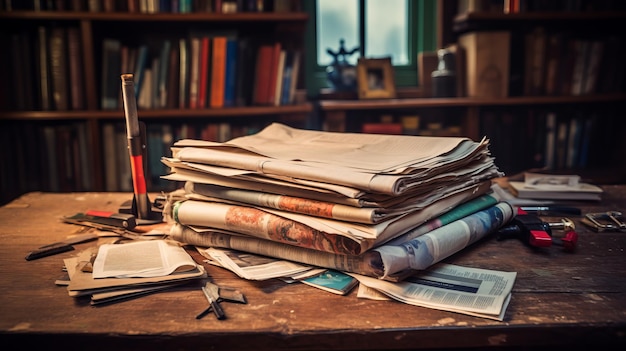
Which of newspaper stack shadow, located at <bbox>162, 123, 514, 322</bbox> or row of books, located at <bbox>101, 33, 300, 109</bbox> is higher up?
row of books, located at <bbox>101, 33, 300, 109</bbox>

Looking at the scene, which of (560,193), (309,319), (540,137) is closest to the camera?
(309,319)

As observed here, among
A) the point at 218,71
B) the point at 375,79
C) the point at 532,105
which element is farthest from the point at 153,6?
the point at 532,105

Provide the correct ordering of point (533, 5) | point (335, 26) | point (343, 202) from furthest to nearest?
point (335, 26) < point (533, 5) < point (343, 202)

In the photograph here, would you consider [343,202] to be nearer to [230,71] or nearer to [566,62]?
[230,71]

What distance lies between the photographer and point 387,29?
9.53 feet

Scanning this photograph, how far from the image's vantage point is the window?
2820mm

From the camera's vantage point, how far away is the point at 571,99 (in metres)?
2.58

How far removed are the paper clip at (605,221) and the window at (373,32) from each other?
6.27ft

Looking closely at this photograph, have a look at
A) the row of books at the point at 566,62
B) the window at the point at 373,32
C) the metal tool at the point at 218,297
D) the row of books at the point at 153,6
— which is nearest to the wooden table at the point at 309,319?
the metal tool at the point at 218,297

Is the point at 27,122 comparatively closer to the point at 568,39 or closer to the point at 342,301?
the point at 342,301

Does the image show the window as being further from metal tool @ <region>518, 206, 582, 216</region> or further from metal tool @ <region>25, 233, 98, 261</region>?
metal tool @ <region>25, 233, 98, 261</region>

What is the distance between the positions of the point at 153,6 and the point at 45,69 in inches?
20.6

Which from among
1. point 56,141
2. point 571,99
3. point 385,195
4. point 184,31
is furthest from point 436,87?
point 385,195

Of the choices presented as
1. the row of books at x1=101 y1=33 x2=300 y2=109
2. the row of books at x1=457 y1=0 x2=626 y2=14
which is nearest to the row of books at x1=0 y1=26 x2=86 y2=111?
the row of books at x1=101 y1=33 x2=300 y2=109
